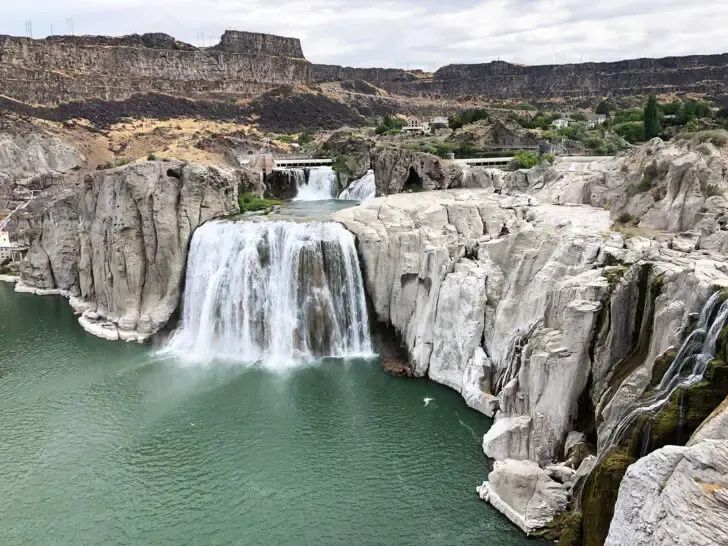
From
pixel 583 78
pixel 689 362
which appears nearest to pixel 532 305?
pixel 689 362

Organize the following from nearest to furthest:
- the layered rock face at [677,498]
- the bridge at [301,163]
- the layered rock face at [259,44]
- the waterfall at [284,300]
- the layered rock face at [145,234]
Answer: the layered rock face at [677,498]
the waterfall at [284,300]
the layered rock face at [145,234]
the bridge at [301,163]
the layered rock face at [259,44]

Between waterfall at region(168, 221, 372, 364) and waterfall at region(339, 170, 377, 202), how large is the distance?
1487 centimetres

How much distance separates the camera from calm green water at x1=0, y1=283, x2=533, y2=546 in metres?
16.9

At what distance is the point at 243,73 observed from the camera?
365 feet

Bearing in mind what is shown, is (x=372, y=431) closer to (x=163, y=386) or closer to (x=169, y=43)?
(x=163, y=386)

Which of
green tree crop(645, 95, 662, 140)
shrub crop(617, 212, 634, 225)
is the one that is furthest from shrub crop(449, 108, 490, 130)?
shrub crop(617, 212, 634, 225)

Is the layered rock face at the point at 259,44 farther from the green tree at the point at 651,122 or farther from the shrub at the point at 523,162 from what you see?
the shrub at the point at 523,162

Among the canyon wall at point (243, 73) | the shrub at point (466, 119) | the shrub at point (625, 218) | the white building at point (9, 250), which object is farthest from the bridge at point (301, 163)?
the canyon wall at point (243, 73)

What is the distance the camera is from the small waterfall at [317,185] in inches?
1815

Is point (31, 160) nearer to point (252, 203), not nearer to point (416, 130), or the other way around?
point (252, 203)

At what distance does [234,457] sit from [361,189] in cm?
2775

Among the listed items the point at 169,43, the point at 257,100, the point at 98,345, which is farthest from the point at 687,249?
the point at 169,43

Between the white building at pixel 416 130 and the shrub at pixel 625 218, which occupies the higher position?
the white building at pixel 416 130

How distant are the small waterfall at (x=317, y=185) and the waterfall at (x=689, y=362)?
34.4 metres
